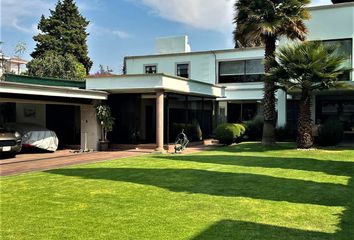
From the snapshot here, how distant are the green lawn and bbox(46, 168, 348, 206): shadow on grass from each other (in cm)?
2

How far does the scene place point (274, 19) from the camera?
21.1 metres

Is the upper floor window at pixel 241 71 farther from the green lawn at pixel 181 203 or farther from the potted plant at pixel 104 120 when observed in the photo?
the green lawn at pixel 181 203

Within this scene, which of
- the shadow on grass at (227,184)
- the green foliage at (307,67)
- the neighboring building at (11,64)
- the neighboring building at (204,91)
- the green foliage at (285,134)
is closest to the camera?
the shadow on grass at (227,184)

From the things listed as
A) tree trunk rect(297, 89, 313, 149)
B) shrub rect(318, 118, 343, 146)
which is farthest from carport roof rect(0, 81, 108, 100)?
shrub rect(318, 118, 343, 146)

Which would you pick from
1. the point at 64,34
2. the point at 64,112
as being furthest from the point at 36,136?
the point at 64,34

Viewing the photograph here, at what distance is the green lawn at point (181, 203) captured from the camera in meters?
6.12

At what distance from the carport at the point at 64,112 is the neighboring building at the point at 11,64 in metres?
18.9

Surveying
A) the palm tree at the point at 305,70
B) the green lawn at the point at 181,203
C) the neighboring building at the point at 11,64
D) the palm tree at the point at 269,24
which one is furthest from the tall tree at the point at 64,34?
the green lawn at the point at 181,203

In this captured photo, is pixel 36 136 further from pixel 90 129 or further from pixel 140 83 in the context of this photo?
pixel 140 83

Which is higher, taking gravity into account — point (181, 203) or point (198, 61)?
point (198, 61)

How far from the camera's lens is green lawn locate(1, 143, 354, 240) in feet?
20.1

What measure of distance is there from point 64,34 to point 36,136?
34.4 meters

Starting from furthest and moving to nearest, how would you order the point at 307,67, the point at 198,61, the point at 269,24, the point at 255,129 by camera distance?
the point at 198,61 → the point at 255,129 → the point at 269,24 → the point at 307,67

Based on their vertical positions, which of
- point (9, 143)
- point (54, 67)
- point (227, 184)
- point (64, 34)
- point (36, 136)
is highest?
point (64, 34)
